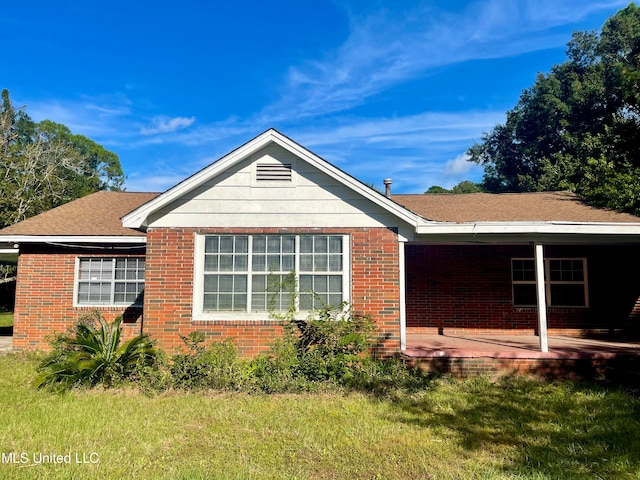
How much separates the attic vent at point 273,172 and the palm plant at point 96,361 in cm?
382

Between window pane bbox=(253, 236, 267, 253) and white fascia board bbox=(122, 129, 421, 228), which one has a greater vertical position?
white fascia board bbox=(122, 129, 421, 228)

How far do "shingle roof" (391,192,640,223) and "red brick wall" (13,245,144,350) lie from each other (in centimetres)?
801

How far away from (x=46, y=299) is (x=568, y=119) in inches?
Answer: 1517

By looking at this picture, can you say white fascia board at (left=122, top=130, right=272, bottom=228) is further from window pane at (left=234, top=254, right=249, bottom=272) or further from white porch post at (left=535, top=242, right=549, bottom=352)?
white porch post at (left=535, top=242, right=549, bottom=352)

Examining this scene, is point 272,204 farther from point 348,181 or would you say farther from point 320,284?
point 320,284

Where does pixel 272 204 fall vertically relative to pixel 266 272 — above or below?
above

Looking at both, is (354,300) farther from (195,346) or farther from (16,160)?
(16,160)

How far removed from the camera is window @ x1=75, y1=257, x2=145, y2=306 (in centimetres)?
1088

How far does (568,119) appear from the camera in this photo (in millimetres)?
35500

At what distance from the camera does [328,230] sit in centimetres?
869

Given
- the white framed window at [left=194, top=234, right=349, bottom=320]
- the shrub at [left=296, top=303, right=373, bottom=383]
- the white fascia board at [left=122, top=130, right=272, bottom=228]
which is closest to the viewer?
the shrub at [left=296, top=303, right=373, bottom=383]

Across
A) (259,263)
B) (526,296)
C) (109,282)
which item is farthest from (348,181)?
(109,282)

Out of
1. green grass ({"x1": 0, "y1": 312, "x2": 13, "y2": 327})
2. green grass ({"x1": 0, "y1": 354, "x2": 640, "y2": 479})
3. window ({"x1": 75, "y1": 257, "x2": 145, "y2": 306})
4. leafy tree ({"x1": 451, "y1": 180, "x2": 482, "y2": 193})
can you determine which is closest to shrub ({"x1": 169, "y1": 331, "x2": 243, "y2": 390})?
green grass ({"x1": 0, "y1": 354, "x2": 640, "y2": 479})

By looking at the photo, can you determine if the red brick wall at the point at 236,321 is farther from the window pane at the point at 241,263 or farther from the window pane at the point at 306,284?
the window pane at the point at 306,284
